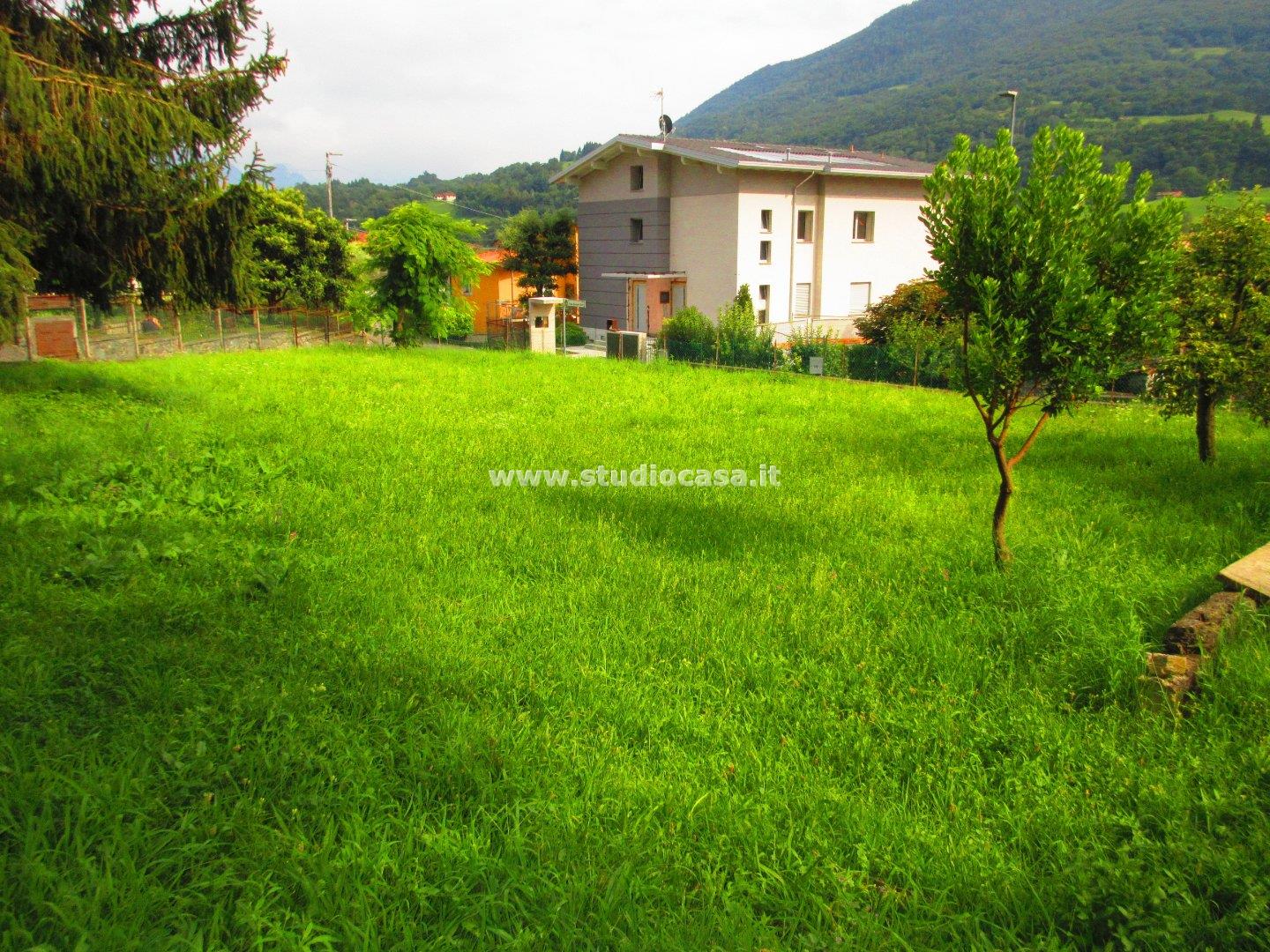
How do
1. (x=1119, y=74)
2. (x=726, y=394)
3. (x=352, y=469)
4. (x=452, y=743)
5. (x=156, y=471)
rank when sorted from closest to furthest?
(x=452, y=743)
(x=156, y=471)
(x=352, y=469)
(x=726, y=394)
(x=1119, y=74)

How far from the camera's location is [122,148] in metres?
11.8

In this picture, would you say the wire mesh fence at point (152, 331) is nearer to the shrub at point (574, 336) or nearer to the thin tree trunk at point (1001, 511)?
the shrub at point (574, 336)

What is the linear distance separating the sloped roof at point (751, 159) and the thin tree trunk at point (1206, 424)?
2070 cm

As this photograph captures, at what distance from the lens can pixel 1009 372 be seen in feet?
20.6

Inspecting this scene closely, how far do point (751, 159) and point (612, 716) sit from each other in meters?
27.6

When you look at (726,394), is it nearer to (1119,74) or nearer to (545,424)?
(545,424)

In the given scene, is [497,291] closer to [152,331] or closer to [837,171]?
[837,171]

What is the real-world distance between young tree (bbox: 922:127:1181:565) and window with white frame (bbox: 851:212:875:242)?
28102 mm

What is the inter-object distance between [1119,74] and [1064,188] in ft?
367

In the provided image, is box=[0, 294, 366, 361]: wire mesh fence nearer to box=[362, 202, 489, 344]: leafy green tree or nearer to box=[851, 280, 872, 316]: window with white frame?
box=[362, 202, 489, 344]: leafy green tree

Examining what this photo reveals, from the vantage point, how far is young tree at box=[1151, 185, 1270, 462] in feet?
29.3

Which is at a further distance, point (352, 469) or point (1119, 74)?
point (1119, 74)

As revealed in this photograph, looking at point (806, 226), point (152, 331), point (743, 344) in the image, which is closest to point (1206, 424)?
point (743, 344)

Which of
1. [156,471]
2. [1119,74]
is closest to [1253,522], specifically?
[156,471]
